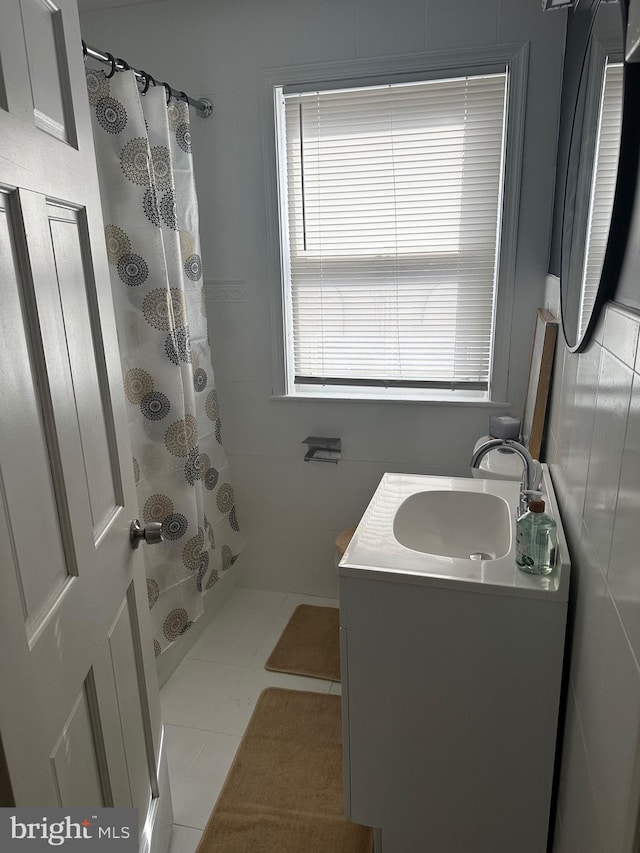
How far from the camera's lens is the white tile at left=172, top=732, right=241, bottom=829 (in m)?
1.62

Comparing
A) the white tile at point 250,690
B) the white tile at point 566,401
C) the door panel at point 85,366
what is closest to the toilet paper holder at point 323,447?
the white tile at point 250,690

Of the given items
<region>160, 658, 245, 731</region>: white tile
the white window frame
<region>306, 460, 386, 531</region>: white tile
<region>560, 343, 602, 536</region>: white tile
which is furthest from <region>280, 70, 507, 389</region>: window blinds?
<region>160, 658, 245, 731</region>: white tile

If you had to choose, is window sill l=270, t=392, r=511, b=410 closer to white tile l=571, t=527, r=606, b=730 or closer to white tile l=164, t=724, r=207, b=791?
white tile l=571, t=527, r=606, b=730

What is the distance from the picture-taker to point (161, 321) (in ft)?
6.26

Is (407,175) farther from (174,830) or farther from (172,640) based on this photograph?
(174,830)

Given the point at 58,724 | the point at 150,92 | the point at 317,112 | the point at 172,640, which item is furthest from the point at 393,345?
the point at 58,724

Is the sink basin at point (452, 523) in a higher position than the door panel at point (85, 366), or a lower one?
lower

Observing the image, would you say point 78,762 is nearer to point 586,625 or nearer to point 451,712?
point 451,712

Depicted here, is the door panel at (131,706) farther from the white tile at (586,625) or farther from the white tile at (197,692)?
the white tile at (586,625)

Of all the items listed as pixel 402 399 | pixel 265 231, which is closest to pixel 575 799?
Result: pixel 402 399

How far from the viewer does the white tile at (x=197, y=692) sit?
6.44 ft

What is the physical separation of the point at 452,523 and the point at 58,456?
41.6 inches

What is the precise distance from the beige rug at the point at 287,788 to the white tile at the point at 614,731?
3.03 ft

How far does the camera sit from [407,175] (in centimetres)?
212
